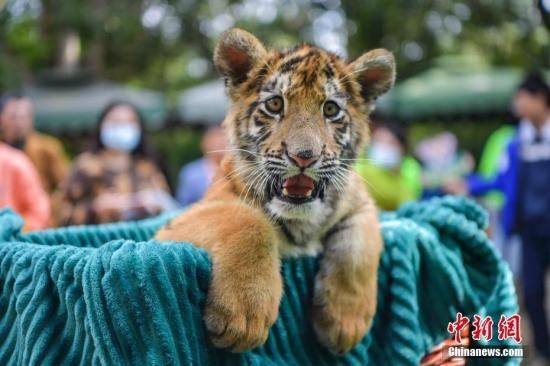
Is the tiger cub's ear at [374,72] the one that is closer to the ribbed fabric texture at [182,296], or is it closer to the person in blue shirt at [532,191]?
the ribbed fabric texture at [182,296]

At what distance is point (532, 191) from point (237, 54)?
3.42 m

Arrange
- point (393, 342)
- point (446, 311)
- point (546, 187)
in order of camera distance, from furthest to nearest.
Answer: point (546, 187), point (446, 311), point (393, 342)

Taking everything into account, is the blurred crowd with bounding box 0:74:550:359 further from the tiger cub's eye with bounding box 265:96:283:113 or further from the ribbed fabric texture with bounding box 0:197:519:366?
the tiger cub's eye with bounding box 265:96:283:113

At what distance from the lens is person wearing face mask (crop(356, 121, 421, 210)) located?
15.4ft

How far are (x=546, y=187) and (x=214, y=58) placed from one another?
3.43m

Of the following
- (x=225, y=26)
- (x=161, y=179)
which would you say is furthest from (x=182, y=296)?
(x=225, y=26)

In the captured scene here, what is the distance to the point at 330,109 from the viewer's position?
1814 millimetres

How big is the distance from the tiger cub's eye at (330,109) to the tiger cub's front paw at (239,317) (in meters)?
0.57

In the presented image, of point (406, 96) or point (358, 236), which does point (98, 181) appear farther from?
point (406, 96)

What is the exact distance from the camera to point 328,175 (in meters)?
1.70

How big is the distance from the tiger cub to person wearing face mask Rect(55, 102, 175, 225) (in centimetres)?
212

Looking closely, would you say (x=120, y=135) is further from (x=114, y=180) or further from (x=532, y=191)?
(x=532, y=191)

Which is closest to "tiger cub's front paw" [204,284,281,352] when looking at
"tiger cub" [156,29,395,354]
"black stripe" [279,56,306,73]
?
"tiger cub" [156,29,395,354]

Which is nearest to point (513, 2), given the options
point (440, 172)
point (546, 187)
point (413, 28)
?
point (413, 28)
